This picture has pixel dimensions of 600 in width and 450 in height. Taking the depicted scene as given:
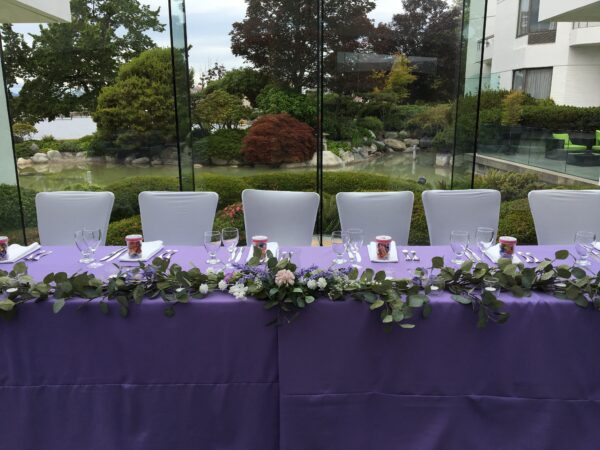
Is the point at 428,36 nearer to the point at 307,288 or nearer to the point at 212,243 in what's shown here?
the point at 212,243

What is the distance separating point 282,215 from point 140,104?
2.14 meters

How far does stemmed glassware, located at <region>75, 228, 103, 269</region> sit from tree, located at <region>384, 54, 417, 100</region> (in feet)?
9.64

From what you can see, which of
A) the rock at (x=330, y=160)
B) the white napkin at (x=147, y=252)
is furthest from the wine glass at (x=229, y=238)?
the rock at (x=330, y=160)

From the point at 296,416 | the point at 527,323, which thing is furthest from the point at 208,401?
the point at 527,323

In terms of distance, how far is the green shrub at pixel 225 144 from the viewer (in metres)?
4.46

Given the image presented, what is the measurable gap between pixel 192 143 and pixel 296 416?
3252 millimetres

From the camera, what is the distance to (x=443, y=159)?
4379 millimetres

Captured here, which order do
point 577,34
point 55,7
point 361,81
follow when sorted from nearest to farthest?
point 55,7, point 361,81, point 577,34

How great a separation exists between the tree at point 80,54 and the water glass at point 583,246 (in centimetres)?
368

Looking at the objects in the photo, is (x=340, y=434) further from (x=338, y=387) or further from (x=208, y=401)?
(x=208, y=401)

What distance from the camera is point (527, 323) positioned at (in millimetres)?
1573

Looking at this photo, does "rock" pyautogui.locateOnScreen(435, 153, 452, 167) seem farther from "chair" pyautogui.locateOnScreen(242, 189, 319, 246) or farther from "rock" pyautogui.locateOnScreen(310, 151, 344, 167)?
"chair" pyautogui.locateOnScreen(242, 189, 319, 246)

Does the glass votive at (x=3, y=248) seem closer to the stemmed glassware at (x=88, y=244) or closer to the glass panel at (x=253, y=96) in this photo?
the stemmed glassware at (x=88, y=244)

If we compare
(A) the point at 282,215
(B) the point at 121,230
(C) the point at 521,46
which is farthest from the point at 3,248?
(C) the point at 521,46
